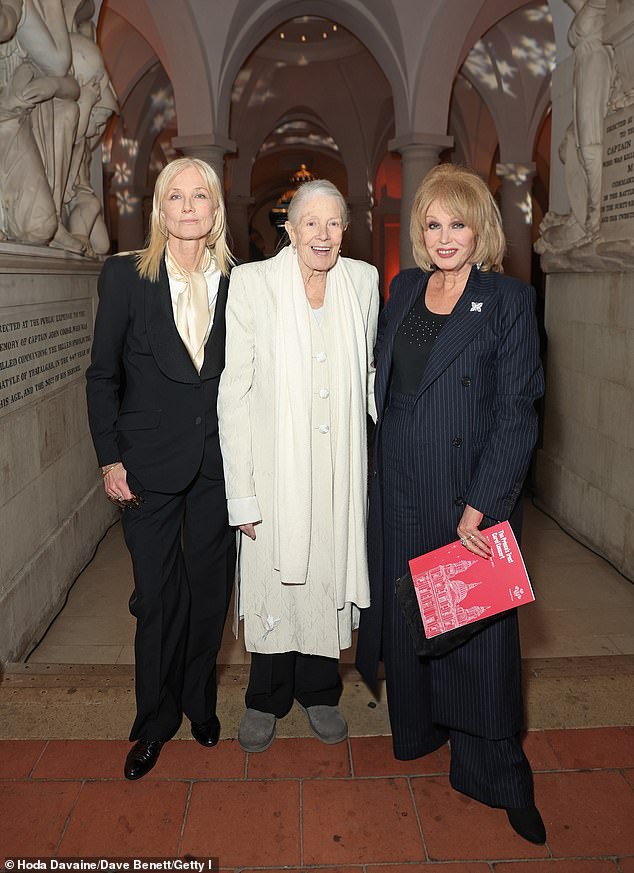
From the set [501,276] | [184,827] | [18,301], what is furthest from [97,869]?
[18,301]

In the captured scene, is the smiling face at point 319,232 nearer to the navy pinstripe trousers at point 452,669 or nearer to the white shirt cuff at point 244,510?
the navy pinstripe trousers at point 452,669

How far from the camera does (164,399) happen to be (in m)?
2.53

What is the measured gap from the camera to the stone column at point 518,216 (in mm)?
13289

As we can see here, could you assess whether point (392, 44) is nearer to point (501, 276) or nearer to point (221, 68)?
point (221, 68)

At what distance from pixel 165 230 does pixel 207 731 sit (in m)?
1.72

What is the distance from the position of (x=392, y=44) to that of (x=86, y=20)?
5464mm

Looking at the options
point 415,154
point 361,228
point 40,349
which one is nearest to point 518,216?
point 415,154

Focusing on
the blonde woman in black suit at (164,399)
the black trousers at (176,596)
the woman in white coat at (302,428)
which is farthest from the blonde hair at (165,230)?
the black trousers at (176,596)

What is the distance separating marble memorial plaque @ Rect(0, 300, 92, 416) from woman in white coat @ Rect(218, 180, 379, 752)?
180 cm

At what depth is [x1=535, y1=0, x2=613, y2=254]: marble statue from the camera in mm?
5168

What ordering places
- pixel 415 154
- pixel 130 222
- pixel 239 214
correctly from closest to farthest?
pixel 415 154
pixel 130 222
pixel 239 214

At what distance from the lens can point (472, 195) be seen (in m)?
2.23

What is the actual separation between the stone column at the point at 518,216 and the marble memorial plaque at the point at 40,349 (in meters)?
9.36

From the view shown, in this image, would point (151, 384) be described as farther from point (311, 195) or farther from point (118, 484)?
point (311, 195)
